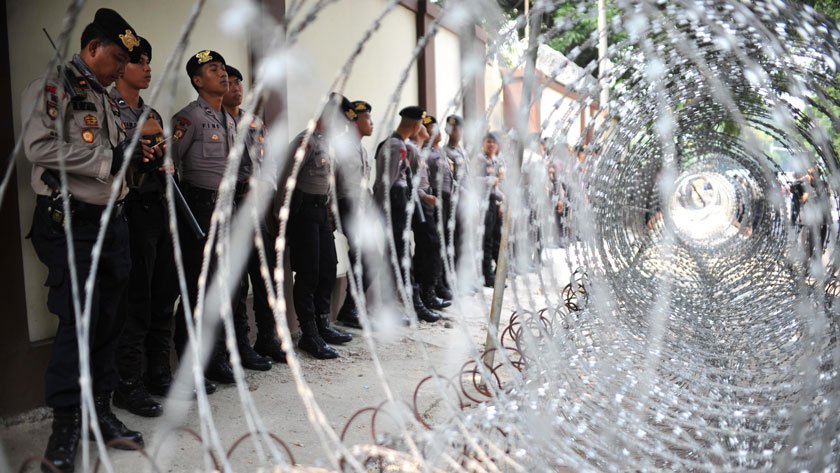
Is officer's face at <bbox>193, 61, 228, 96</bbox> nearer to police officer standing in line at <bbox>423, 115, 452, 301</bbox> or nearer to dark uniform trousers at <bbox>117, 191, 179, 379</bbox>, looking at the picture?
dark uniform trousers at <bbox>117, 191, 179, 379</bbox>

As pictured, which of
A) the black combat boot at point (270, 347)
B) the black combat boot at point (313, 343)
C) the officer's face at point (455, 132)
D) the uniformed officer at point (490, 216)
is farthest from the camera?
the uniformed officer at point (490, 216)

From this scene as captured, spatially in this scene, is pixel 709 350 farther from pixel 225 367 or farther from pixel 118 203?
pixel 118 203

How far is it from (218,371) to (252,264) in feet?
2.18

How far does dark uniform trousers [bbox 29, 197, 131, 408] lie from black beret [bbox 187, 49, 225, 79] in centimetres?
114

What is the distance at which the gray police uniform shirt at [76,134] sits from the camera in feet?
8.29

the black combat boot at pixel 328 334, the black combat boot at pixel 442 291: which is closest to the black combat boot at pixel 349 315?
the black combat boot at pixel 328 334

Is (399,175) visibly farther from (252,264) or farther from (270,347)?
(270,347)

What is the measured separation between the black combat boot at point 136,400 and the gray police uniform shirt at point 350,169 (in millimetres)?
2134

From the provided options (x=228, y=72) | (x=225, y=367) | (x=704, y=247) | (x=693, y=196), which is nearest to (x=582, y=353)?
(x=225, y=367)

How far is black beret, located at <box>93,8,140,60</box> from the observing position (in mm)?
2818

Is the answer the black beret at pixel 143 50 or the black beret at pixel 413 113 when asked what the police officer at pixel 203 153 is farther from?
the black beret at pixel 413 113

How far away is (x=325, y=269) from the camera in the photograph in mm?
4637

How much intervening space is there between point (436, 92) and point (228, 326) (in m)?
6.63

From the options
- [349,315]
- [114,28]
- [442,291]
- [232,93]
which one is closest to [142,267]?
[114,28]
